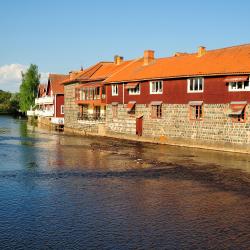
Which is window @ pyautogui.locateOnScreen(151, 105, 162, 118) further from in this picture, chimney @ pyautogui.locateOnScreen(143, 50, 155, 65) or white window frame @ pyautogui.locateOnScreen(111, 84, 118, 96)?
chimney @ pyautogui.locateOnScreen(143, 50, 155, 65)

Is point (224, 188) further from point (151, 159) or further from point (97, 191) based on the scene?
point (151, 159)

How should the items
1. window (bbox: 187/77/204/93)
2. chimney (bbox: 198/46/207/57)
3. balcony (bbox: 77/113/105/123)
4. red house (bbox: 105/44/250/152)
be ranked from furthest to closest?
balcony (bbox: 77/113/105/123)
chimney (bbox: 198/46/207/57)
window (bbox: 187/77/204/93)
red house (bbox: 105/44/250/152)

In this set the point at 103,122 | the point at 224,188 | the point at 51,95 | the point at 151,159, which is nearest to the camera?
the point at 224,188

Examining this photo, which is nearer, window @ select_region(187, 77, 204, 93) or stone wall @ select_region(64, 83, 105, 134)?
window @ select_region(187, 77, 204, 93)

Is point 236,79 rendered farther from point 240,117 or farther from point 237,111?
point 240,117

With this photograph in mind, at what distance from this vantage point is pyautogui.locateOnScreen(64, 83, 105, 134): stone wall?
5522 cm

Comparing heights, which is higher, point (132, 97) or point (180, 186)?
point (132, 97)

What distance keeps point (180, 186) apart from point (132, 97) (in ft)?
91.2

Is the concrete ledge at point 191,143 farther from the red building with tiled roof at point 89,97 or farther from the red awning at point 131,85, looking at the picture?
the red awning at point 131,85

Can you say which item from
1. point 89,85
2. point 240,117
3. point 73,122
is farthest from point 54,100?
point 240,117

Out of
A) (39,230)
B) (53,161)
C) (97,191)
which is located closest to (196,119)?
(53,161)

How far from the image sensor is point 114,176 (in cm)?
2312

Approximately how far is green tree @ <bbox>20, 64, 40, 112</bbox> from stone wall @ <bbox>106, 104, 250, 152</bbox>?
6044cm

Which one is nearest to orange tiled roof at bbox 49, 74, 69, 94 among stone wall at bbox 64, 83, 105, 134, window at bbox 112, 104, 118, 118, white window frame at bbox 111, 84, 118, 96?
stone wall at bbox 64, 83, 105, 134
